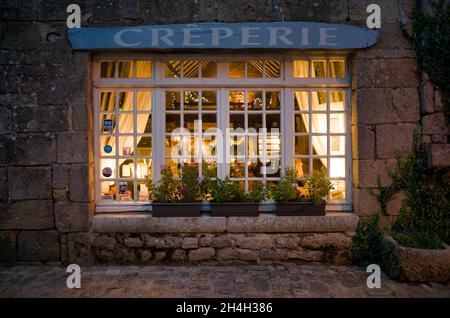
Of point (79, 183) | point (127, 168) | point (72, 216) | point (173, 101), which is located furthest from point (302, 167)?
point (72, 216)

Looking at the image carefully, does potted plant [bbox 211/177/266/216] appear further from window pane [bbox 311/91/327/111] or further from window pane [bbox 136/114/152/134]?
window pane [bbox 311/91/327/111]

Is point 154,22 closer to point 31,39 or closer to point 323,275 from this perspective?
point 31,39

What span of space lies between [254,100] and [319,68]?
980 millimetres

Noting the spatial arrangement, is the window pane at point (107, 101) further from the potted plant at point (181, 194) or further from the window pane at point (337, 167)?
the window pane at point (337, 167)

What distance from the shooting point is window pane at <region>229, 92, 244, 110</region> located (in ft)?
16.0

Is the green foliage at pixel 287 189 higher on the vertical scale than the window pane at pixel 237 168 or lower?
lower

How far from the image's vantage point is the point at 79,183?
4543 millimetres

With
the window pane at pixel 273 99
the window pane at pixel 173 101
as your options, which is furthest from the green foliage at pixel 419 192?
the window pane at pixel 173 101

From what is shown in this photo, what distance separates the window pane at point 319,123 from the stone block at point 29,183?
11.5 ft

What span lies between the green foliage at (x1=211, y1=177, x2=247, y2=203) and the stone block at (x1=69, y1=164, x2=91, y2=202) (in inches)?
62.3

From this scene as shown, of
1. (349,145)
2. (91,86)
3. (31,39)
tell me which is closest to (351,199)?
(349,145)

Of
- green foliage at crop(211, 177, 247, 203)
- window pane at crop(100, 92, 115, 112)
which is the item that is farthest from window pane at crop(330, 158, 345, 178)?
window pane at crop(100, 92, 115, 112)

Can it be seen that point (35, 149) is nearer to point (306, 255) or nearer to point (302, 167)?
point (302, 167)

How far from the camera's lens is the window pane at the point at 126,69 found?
4.88m
